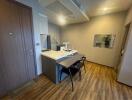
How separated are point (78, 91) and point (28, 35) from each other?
2.18 m

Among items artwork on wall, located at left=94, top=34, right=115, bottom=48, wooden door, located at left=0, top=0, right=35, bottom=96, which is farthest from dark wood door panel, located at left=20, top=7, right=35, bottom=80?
artwork on wall, located at left=94, top=34, right=115, bottom=48

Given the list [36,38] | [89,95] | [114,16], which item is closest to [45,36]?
[36,38]

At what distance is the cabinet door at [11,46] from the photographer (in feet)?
5.23

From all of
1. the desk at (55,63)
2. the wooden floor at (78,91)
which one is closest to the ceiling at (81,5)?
the desk at (55,63)

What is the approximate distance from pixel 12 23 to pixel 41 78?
6.28ft

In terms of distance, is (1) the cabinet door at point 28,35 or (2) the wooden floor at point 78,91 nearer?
(2) the wooden floor at point 78,91

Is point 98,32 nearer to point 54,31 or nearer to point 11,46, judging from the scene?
point 54,31

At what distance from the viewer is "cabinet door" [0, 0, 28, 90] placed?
159 cm

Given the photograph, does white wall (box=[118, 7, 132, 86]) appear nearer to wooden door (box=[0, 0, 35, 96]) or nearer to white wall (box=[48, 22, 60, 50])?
wooden door (box=[0, 0, 35, 96])

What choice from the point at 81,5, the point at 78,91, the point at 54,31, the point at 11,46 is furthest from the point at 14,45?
the point at 54,31

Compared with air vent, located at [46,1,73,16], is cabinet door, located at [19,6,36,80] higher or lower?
lower

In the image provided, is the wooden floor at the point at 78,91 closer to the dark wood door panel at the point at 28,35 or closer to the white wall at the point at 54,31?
the dark wood door panel at the point at 28,35

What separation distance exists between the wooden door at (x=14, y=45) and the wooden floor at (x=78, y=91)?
431 mm

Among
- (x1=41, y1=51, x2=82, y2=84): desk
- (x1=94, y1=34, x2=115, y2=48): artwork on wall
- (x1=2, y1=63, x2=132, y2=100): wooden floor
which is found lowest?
(x1=2, y1=63, x2=132, y2=100): wooden floor
